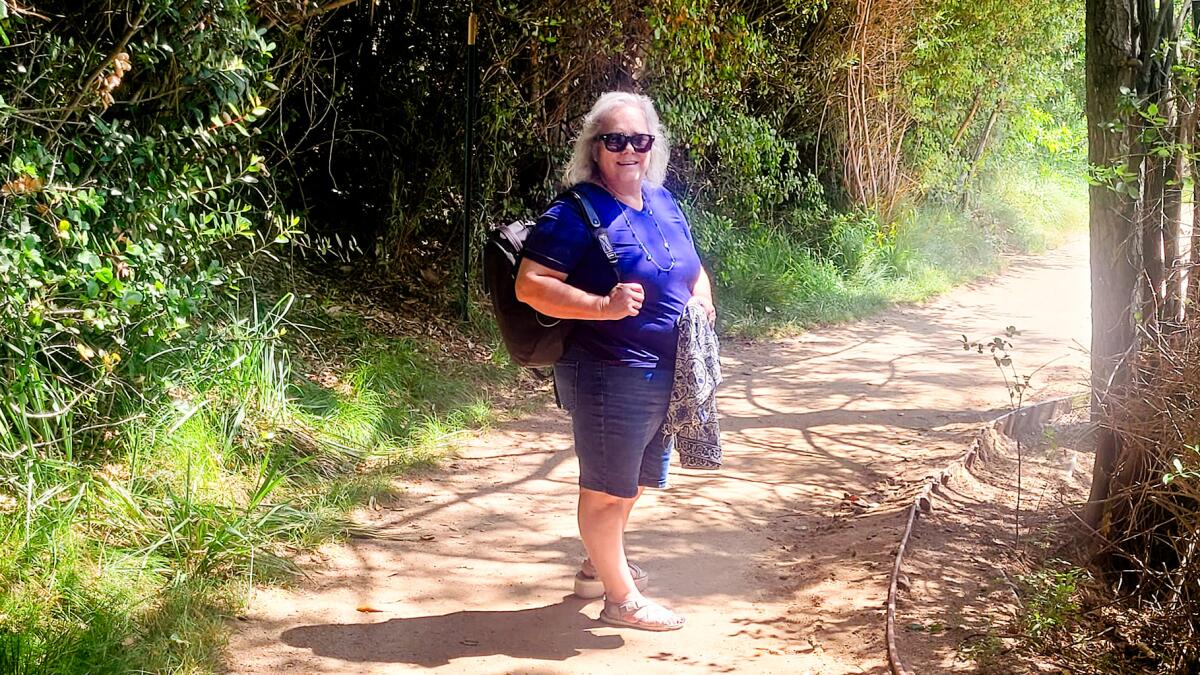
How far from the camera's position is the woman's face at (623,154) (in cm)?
372

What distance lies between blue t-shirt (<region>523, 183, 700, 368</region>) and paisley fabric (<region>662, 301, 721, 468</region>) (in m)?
0.05

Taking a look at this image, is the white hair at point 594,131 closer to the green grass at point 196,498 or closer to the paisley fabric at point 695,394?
the paisley fabric at point 695,394

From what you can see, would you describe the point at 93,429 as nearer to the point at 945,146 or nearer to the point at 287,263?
the point at 287,263

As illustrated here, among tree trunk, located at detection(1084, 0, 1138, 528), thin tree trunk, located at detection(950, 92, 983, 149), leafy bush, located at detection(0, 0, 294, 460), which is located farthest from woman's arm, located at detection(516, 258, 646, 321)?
thin tree trunk, located at detection(950, 92, 983, 149)

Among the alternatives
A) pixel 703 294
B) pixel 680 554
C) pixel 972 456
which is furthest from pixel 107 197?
pixel 972 456

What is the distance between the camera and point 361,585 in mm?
4391

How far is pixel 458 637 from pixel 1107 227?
287 cm

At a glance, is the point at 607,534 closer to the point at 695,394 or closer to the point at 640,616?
the point at 640,616

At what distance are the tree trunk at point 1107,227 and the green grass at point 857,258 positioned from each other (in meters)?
5.30

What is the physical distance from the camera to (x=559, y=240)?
11.8ft

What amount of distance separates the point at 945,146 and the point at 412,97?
8.93 metres

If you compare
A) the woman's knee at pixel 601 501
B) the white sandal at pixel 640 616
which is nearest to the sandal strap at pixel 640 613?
the white sandal at pixel 640 616

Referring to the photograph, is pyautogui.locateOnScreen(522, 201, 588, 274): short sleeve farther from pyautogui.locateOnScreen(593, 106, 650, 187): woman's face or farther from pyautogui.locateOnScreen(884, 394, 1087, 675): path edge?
pyautogui.locateOnScreen(884, 394, 1087, 675): path edge

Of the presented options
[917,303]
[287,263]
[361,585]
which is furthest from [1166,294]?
[917,303]
